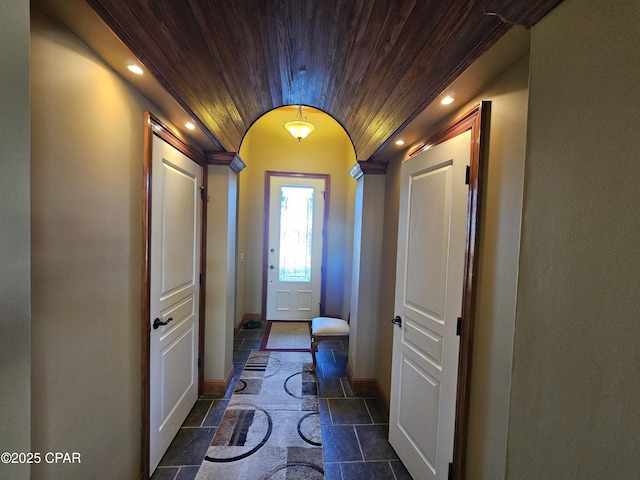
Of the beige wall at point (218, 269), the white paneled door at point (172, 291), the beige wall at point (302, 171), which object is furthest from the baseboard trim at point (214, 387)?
the beige wall at point (302, 171)

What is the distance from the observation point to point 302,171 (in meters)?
4.54

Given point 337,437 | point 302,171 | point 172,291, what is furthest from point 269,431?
point 302,171

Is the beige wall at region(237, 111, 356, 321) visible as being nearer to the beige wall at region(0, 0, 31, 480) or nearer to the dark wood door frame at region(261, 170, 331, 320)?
the dark wood door frame at region(261, 170, 331, 320)

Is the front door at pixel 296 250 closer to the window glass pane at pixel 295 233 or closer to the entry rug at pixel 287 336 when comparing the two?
the window glass pane at pixel 295 233

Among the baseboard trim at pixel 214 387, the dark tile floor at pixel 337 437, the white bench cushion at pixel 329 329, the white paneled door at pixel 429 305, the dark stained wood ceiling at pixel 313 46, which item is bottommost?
A: the dark tile floor at pixel 337 437

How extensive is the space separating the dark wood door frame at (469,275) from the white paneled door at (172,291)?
1721 millimetres

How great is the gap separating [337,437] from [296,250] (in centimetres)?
293

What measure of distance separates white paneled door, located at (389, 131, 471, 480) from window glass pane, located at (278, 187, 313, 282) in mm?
2740

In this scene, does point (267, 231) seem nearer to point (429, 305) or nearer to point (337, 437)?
point (337, 437)

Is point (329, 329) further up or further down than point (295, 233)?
further down

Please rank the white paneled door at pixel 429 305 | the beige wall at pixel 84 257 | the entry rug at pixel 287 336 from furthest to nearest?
the entry rug at pixel 287 336 < the white paneled door at pixel 429 305 < the beige wall at pixel 84 257

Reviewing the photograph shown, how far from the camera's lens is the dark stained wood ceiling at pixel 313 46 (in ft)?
3.30

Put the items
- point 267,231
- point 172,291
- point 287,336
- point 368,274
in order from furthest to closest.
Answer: point 267,231 → point 287,336 → point 368,274 → point 172,291

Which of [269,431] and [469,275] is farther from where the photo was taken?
[269,431]
